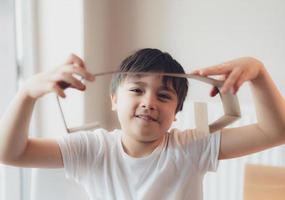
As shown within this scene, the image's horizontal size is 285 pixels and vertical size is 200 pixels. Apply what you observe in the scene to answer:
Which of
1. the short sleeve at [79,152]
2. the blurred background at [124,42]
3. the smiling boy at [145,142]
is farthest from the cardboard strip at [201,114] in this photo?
the blurred background at [124,42]

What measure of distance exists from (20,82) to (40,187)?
663 millimetres

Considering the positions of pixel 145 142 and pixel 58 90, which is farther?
pixel 145 142

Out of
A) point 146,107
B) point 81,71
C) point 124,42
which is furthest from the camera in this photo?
point 124,42

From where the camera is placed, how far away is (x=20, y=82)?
1467 millimetres

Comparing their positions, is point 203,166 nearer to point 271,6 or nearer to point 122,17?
point 271,6

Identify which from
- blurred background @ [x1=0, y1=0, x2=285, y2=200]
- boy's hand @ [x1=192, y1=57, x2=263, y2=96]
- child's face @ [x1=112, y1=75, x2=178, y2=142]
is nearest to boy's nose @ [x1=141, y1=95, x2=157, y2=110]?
child's face @ [x1=112, y1=75, x2=178, y2=142]

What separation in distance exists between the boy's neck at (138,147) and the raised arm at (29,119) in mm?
129

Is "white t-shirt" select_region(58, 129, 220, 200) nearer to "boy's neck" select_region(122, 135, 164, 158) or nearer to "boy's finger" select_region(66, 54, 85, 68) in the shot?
"boy's neck" select_region(122, 135, 164, 158)

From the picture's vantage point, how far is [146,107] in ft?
2.40

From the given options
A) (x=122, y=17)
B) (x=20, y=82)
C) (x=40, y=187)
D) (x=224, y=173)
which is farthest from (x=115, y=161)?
(x=122, y=17)

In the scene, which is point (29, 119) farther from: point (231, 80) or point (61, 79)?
point (231, 80)

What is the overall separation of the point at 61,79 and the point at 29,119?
12 cm

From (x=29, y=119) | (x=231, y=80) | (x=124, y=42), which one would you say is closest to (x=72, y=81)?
(x=29, y=119)

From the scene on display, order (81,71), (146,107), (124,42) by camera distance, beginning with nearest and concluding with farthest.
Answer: (81,71)
(146,107)
(124,42)
